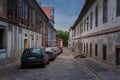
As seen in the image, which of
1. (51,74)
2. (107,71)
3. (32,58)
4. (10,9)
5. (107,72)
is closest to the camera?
(51,74)

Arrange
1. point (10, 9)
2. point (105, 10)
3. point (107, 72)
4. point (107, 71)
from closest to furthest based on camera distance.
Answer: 1. point (107, 72)
2. point (107, 71)
3. point (10, 9)
4. point (105, 10)

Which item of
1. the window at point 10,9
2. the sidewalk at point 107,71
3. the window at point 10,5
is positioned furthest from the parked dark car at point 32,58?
the window at point 10,5

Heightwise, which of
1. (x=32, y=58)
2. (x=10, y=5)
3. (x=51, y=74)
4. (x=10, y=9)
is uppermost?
(x=10, y=5)

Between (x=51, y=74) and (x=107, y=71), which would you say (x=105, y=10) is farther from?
(x=51, y=74)

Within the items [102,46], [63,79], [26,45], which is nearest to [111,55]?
[102,46]

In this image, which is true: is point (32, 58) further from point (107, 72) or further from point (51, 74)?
point (107, 72)

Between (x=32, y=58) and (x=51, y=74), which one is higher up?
(x=32, y=58)

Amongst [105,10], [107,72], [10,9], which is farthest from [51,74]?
[105,10]

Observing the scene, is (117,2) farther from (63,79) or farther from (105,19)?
(63,79)

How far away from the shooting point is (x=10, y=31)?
60.3 ft

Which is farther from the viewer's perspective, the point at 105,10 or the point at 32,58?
the point at 105,10

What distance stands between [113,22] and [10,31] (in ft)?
25.2

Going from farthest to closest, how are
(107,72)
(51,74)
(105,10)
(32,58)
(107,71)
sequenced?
(105,10) → (32,58) → (107,71) → (107,72) → (51,74)

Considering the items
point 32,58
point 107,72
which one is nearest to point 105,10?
point 32,58
